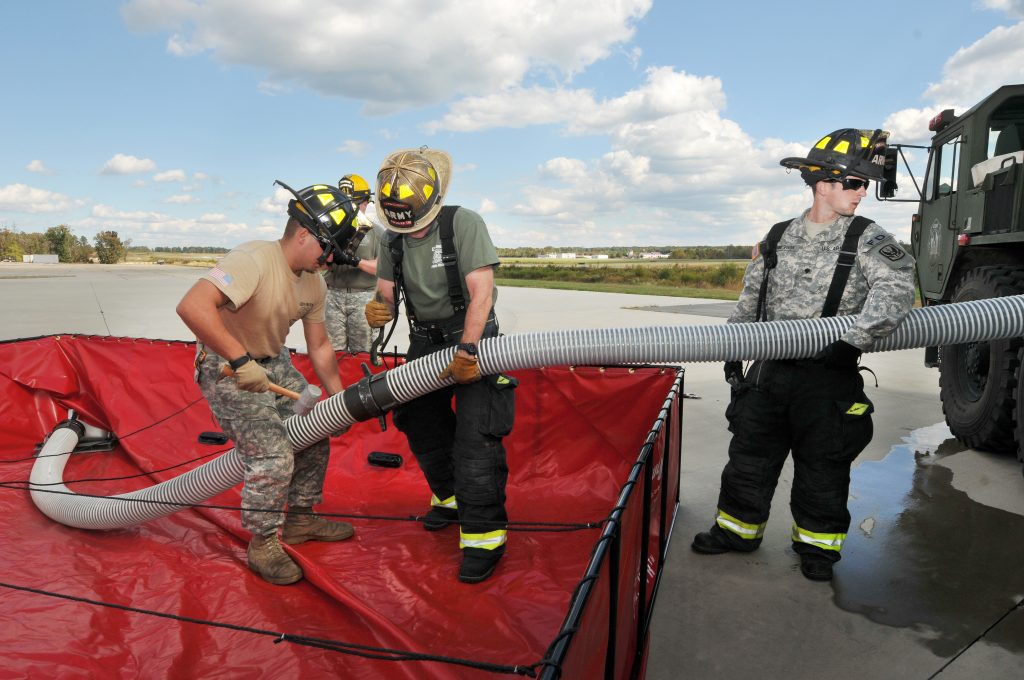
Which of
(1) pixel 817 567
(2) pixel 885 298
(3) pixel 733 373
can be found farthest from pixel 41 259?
(2) pixel 885 298

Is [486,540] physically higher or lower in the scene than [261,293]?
lower

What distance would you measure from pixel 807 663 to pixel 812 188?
7.08 ft

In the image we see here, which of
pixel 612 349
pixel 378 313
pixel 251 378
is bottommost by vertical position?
pixel 251 378

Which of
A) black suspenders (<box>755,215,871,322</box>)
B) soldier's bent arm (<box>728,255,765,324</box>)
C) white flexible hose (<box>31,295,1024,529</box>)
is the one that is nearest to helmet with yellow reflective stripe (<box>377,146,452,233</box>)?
white flexible hose (<box>31,295,1024,529</box>)

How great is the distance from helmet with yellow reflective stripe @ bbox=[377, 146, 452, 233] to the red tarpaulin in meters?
1.40

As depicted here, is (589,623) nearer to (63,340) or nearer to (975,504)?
(975,504)

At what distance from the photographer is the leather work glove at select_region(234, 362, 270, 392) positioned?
10.2 ft

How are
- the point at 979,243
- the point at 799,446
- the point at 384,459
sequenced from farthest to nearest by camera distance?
the point at 979,243, the point at 384,459, the point at 799,446

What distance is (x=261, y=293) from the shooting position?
129 inches

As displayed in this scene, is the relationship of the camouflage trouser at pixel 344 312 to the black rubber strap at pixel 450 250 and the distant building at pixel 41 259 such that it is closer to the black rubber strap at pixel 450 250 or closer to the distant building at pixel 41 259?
the black rubber strap at pixel 450 250

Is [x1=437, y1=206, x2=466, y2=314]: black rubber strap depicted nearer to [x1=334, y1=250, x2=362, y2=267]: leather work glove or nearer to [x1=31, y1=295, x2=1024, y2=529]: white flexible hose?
[x1=31, y1=295, x2=1024, y2=529]: white flexible hose

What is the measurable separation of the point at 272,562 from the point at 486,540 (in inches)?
42.0

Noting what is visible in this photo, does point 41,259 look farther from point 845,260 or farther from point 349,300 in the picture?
point 845,260

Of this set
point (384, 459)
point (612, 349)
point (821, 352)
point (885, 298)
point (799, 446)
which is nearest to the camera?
point (885, 298)
